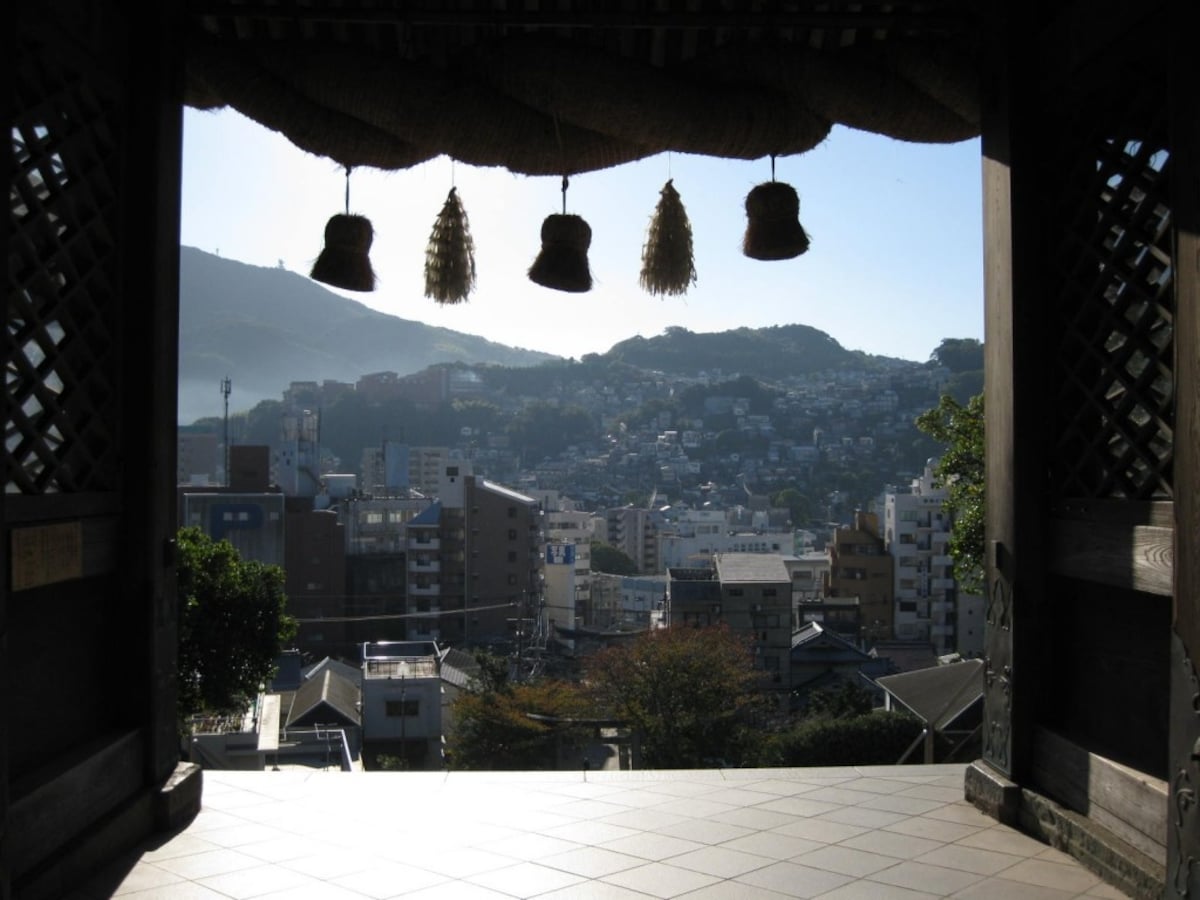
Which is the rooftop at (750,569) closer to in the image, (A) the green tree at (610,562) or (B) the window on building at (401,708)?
(B) the window on building at (401,708)

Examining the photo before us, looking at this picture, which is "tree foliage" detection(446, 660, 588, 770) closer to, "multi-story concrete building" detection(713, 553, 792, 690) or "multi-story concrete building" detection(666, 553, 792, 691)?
"multi-story concrete building" detection(666, 553, 792, 691)

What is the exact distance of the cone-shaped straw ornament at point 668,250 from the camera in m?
3.91

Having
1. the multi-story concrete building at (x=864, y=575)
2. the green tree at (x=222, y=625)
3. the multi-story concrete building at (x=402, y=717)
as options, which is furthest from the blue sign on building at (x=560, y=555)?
the green tree at (x=222, y=625)

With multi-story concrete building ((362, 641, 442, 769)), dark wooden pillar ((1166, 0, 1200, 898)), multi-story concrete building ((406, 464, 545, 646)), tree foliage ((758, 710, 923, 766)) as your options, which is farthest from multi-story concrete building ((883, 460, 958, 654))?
dark wooden pillar ((1166, 0, 1200, 898))

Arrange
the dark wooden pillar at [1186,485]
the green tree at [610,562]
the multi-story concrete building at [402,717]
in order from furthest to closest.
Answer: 1. the green tree at [610,562]
2. the multi-story concrete building at [402,717]
3. the dark wooden pillar at [1186,485]

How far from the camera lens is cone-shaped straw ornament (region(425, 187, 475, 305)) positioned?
3.93 m

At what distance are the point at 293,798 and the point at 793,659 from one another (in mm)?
24729

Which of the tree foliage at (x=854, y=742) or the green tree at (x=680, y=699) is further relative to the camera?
the green tree at (x=680, y=699)

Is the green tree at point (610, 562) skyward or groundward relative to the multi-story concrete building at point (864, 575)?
groundward

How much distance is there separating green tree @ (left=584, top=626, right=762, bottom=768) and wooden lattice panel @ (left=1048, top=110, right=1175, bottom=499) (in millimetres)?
11532

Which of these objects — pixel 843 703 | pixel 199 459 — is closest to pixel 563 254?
pixel 843 703

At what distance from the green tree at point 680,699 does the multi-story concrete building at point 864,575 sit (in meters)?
25.3

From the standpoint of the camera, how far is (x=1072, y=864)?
10.0ft

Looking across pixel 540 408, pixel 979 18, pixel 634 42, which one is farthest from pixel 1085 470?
pixel 540 408
